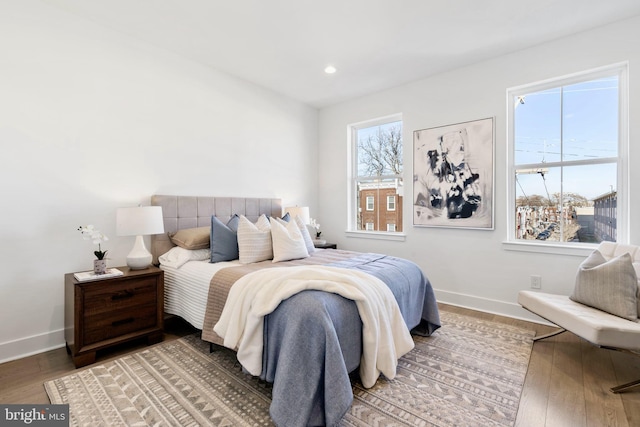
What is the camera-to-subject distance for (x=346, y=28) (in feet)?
8.75

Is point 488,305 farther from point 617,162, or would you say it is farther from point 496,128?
point 496,128

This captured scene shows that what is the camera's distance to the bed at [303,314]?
58.1 inches

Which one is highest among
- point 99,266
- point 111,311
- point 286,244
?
point 286,244

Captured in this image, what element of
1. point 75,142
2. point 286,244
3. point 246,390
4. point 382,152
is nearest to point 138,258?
point 75,142

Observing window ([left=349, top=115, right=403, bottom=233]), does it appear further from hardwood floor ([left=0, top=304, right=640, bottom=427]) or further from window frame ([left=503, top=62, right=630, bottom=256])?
hardwood floor ([left=0, top=304, right=640, bottom=427])

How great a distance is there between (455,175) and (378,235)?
1.28 m

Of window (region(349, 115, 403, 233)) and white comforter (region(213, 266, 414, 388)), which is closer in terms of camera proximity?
white comforter (region(213, 266, 414, 388))

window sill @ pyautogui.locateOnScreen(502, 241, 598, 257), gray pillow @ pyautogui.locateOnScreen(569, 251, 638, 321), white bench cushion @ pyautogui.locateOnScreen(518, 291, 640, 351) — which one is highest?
window sill @ pyautogui.locateOnScreen(502, 241, 598, 257)

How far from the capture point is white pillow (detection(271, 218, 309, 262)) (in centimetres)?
279

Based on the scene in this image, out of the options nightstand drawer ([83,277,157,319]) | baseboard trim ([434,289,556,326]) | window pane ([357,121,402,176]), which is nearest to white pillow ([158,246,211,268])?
nightstand drawer ([83,277,157,319])

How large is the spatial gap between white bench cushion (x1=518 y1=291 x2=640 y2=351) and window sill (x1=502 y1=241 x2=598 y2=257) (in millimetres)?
607

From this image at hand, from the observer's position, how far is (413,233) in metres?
3.85

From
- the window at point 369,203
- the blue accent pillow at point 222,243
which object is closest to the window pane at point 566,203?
the window at point 369,203

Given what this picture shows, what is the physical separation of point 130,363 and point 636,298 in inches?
141
